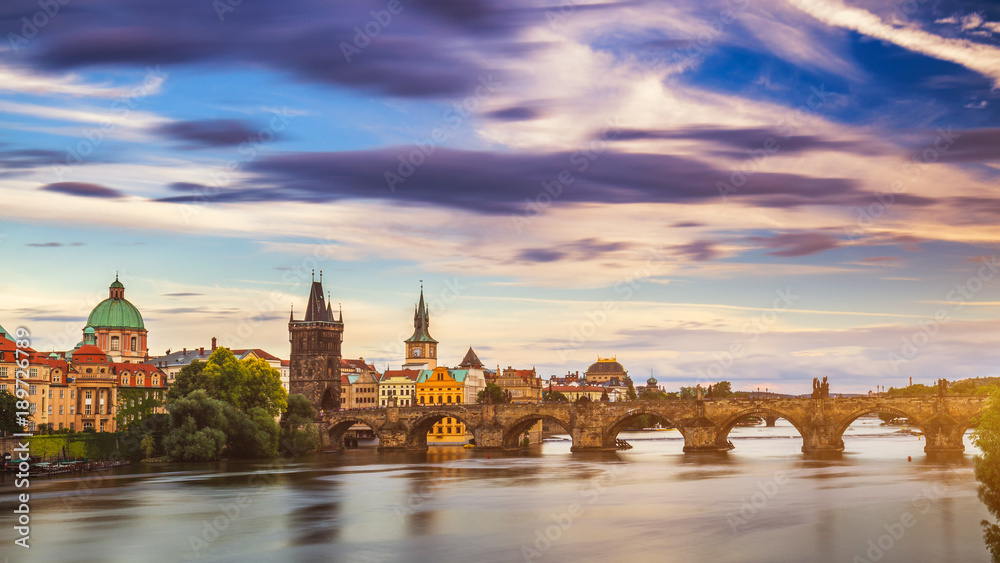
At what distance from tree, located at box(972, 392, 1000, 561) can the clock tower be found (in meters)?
157

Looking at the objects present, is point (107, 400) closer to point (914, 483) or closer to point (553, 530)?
point (553, 530)

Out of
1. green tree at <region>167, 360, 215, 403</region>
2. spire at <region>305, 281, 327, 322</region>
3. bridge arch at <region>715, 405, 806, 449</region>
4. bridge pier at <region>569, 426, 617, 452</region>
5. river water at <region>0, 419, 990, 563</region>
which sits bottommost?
river water at <region>0, 419, 990, 563</region>

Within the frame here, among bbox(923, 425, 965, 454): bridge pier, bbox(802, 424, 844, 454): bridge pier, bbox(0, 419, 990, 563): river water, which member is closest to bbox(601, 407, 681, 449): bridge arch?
bbox(802, 424, 844, 454): bridge pier

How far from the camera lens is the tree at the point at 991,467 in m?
31.5

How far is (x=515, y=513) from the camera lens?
2140 inches

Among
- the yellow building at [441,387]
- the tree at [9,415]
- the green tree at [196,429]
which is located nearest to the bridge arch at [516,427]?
the green tree at [196,429]

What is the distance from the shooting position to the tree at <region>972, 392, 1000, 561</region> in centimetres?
3148

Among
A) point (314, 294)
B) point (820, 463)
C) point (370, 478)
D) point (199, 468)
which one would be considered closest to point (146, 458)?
point (199, 468)

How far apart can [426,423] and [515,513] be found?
192ft

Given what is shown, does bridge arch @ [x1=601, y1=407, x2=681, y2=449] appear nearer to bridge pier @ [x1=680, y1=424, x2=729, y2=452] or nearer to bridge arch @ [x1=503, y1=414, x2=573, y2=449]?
bridge pier @ [x1=680, y1=424, x2=729, y2=452]

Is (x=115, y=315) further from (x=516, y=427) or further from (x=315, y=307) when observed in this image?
(x=516, y=427)

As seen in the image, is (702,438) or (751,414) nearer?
(751,414)

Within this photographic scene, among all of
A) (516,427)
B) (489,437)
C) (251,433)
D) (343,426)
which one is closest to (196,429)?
(251,433)

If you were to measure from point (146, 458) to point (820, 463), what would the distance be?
56057 millimetres
